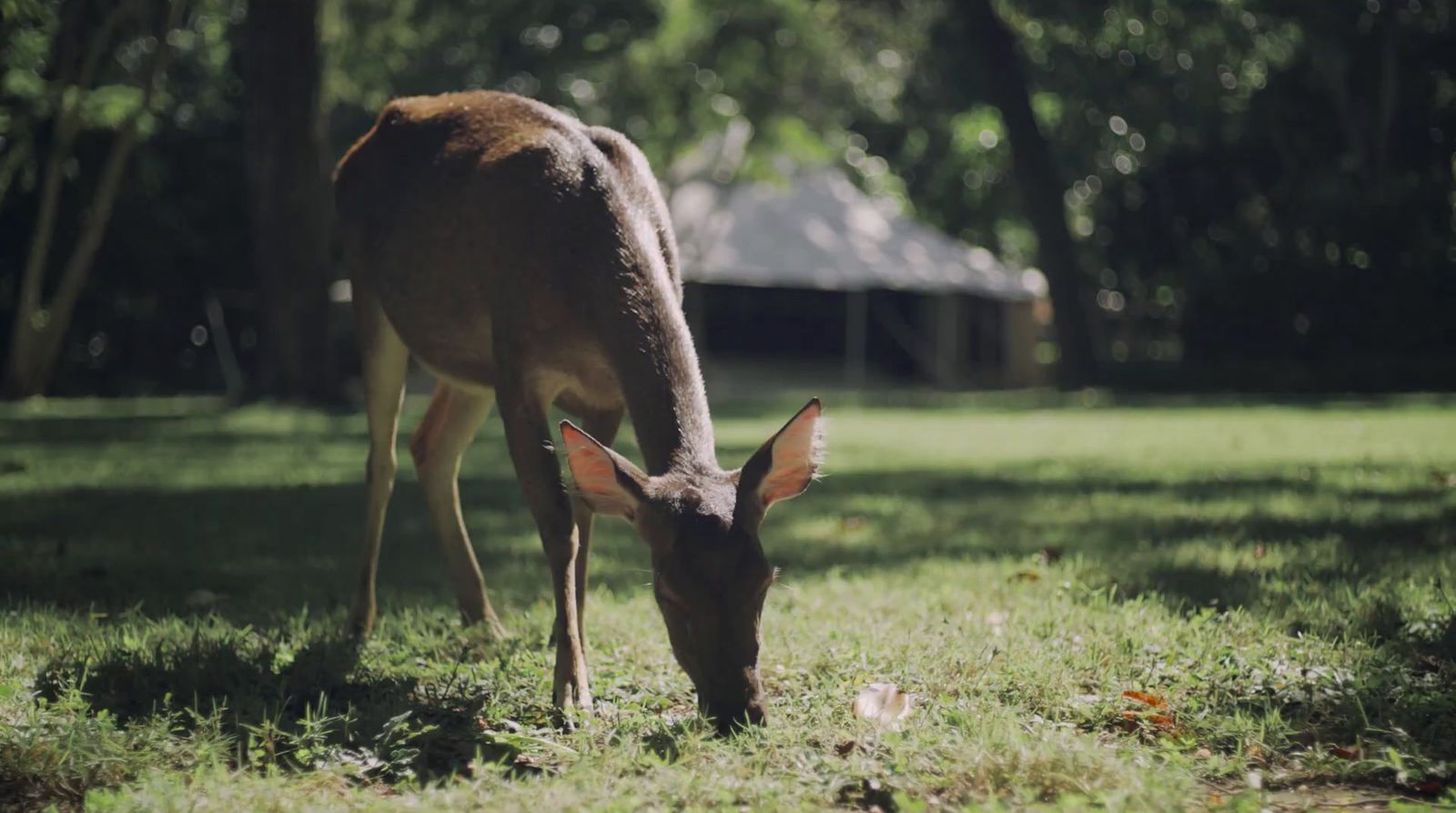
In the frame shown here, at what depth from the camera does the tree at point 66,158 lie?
2056 cm

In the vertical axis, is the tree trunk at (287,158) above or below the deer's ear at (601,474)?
above

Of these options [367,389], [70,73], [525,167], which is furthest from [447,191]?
[70,73]

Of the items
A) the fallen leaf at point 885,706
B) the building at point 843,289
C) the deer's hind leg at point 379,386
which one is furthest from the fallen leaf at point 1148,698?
the building at point 843,289

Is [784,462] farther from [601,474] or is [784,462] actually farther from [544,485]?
[544,485]

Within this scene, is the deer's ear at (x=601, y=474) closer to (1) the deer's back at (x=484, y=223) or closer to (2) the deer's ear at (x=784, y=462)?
(2) the deer's ear at (x=784, y=462)

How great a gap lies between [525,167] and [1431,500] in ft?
21.1

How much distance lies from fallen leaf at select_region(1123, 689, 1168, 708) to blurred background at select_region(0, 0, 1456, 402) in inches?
584

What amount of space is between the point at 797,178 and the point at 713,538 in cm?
3088

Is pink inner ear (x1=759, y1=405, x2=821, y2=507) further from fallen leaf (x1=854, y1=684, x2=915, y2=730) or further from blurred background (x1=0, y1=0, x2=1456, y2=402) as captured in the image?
blurred background (x1=0, y1=0, x2=1456, y2=402)

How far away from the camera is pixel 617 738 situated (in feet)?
13.8

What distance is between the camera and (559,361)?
203 inches

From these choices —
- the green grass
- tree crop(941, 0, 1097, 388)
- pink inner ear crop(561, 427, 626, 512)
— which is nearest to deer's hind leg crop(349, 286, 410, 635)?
the green grass

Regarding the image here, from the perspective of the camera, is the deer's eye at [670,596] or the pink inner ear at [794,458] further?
the pink inner ear at [794,458]

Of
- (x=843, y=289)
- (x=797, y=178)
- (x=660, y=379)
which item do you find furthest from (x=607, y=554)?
(x=797, y=178)
